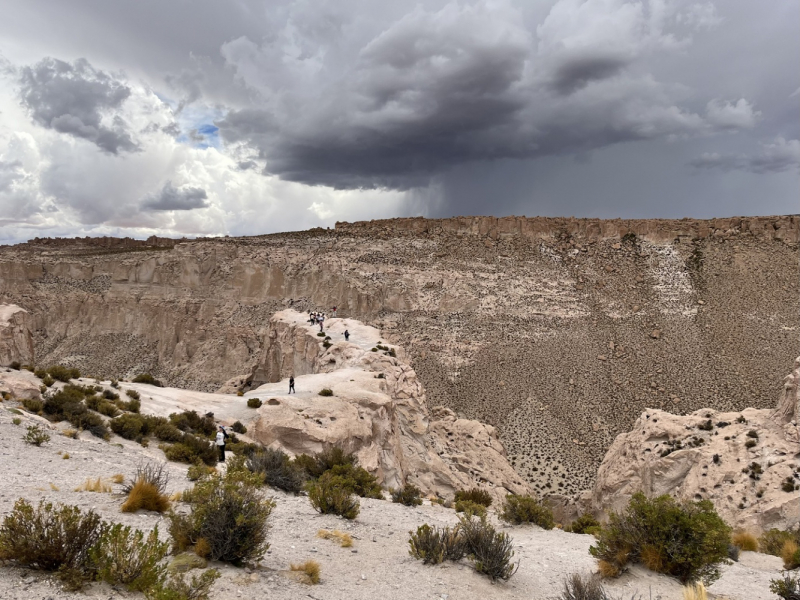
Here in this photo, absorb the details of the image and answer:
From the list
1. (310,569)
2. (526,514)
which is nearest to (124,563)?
(310,569)

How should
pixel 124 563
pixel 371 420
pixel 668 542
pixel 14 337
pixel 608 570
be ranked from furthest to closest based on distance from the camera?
pixel 14 337, pixel 371 420, pixel 668 542, pixel 608 570, pixel 124 563

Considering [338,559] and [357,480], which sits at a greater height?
[338,559]

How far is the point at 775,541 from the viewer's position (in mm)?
11672

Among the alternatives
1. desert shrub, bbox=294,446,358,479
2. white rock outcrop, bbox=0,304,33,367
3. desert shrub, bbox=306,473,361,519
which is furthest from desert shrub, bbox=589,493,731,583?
white rock outcrop, bbox=0,304,33,367

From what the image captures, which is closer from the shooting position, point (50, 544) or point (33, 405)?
point (50, 544)

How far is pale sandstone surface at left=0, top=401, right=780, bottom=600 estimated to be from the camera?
19.2ft

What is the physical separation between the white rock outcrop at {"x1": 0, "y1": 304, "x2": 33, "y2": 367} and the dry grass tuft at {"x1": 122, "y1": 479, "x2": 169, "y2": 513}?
2990 centimetres

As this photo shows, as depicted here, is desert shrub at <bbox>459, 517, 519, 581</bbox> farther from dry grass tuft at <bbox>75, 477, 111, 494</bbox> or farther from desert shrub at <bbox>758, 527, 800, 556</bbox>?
desert shrub at <bbox>758, 527, 800, 556</bbox>

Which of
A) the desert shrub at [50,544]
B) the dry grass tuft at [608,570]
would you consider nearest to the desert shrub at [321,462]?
the dry grass tuft at [608,570]

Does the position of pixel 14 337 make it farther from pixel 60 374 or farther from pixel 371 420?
pixel 371 420

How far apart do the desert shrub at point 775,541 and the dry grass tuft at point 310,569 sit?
10.9 m

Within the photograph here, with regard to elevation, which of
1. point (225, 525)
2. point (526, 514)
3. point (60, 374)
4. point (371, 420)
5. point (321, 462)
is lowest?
point (526, 514)

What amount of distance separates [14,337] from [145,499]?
33.4m

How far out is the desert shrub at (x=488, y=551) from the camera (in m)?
7.24
